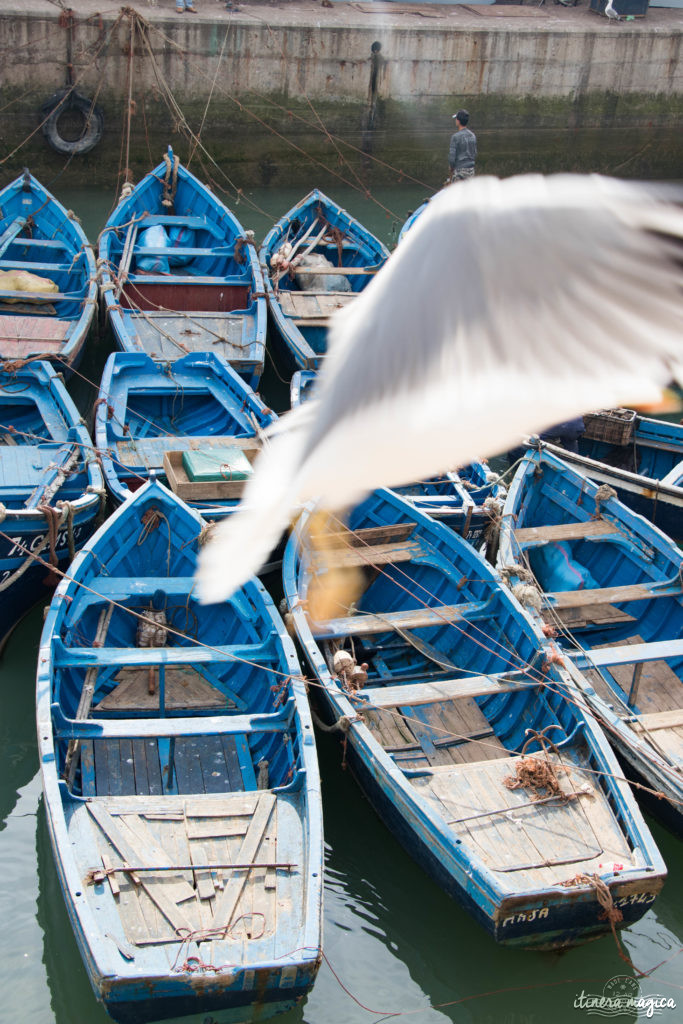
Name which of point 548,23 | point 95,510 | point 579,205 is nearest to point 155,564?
point 95,510

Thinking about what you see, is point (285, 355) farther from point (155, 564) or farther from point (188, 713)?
point (188, 713)

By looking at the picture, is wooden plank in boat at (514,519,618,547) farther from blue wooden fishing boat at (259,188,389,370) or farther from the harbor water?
blue wooden fishing boat at (259,188,389,370)

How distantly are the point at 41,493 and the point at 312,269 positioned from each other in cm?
659

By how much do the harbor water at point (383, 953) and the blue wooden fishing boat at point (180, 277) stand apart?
583cm

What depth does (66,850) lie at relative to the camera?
5.35 meters

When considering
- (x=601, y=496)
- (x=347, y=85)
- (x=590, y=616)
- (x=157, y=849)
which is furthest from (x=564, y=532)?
(x=347, y=85)

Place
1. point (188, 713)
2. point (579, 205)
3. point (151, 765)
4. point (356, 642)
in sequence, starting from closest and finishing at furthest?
1. point (579, 205)
2. point (151, 765)
3. point (188, 713)
4. point (356, 642)

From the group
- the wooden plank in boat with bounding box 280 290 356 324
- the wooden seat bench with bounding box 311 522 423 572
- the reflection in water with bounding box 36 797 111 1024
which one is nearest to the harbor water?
the reflection in water with bounding box 36 797 111 1024

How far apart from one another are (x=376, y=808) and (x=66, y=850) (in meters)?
2.26

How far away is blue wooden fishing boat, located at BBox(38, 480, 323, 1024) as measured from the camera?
4906 millimetres

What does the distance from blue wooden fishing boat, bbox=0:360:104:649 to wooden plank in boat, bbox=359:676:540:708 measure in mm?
2633

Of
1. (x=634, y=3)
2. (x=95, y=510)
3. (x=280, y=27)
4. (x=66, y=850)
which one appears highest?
(x=634, y=3)

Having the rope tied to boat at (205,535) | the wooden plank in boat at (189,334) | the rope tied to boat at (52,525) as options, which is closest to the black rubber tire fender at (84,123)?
the wooden plank in boat at (189,334)

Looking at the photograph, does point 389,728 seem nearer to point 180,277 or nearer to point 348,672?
point 348,672
